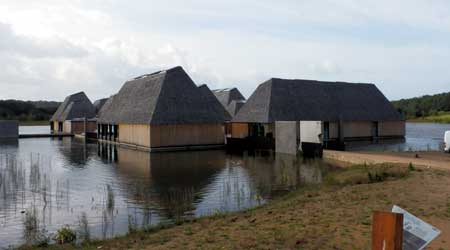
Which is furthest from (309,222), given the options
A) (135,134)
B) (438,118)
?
(438,118)

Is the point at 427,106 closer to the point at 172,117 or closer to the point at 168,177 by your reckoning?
the point at 172,117

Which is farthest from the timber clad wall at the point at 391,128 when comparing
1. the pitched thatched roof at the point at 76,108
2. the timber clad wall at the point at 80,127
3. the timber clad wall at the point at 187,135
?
the pitched thatched roof at the point at 76,108

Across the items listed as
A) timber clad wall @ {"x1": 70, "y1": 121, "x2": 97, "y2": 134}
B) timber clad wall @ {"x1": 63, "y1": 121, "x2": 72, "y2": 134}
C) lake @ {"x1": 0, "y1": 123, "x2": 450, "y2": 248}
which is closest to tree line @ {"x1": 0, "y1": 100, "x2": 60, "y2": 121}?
timber clad wall @ {"x1": 63, "y1": 121, "x2": 72, "y2": 134}

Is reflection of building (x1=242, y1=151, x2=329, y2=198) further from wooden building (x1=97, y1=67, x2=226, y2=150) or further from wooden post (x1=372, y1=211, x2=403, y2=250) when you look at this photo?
wooden post (x1=372, y1=211, x2=403, y2=250)

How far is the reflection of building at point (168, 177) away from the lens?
11321mm

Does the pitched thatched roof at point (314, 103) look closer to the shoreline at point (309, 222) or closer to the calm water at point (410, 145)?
the calm water at point (410, 145)

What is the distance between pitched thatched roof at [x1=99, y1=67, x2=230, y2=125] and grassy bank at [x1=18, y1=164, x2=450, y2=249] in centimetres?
1630

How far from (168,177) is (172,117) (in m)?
11.6

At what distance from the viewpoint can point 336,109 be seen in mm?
33531

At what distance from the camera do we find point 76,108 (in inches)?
1991

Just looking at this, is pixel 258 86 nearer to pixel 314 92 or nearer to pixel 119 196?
pixel 314 92

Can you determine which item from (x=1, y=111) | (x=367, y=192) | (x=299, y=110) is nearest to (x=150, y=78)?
(x=299, y=110)

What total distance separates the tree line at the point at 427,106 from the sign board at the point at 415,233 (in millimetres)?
83182

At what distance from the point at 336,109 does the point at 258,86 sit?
20.4ft
